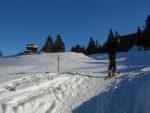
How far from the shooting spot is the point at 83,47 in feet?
373

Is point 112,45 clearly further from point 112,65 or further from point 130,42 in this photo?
point 130,42

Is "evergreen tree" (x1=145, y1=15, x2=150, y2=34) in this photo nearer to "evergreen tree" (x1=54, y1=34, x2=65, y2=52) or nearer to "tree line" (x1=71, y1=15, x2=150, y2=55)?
"tree line" (x1=71, y1=15, x2=150, y2=55)

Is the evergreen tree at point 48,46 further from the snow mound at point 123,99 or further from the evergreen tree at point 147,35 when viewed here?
the snow mound at point 123,99

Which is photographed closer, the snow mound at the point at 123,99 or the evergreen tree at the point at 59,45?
the snow mound at the point at 123,99

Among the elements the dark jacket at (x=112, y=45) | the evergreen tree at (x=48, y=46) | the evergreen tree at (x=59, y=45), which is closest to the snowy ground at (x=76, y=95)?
the dark jacket at (x=112, y=45)

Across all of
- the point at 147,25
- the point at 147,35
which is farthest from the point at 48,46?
the point at 147,35

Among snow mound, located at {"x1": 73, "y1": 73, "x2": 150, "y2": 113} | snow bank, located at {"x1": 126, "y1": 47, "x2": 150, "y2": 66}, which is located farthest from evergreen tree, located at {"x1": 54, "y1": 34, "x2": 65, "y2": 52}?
snow mound, located at {"x1": 73, "y1": 73, "x2": 150, "y2": 113}

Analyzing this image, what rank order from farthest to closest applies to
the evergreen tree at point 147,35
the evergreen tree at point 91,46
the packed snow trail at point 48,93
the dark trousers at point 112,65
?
1. the evergreen tree at point 91,46
2. the evergreen tree at point 147,35
3. the dark trousers at point 112,65
4. the packed snow trail at point 48,93

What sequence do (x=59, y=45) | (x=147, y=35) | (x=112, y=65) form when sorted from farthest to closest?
(x=59, y=45), (x=147, y=35), (x=112, y=65)

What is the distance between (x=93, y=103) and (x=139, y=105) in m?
2.46

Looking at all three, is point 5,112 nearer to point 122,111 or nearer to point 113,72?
point 122,111

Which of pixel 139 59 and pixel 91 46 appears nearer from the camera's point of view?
pixel 139 59

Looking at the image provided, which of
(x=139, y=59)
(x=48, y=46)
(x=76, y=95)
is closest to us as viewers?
(x=76, y=95)

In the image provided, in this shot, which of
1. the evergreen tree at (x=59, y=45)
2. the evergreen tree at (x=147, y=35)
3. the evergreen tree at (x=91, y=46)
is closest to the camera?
the evergreen tree at (x=147, y=35)
